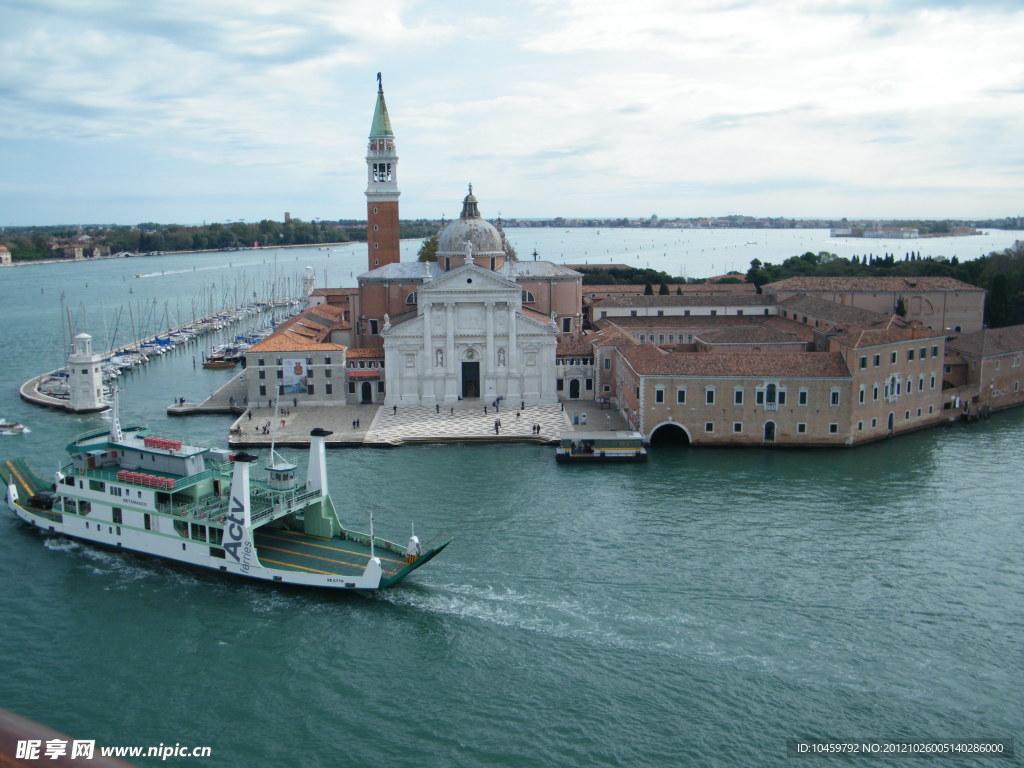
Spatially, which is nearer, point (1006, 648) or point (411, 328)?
point (1006, 648)

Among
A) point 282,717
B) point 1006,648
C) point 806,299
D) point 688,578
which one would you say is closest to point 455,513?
point 688,578

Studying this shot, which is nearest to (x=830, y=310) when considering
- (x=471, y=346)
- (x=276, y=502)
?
(x=471, y=346)

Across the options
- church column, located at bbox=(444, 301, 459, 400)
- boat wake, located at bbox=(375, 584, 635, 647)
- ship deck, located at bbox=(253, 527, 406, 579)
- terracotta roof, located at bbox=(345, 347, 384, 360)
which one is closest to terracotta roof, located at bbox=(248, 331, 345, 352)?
terracotta roof, located at bbox=(345, 347, 384, 360)

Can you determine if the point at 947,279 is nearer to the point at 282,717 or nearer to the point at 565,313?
the point at 565,313

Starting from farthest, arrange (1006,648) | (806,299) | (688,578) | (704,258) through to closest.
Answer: (704,258) → (806,299) → (688,578) → (1006,648)

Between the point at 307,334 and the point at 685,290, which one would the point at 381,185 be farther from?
the point at 685,290

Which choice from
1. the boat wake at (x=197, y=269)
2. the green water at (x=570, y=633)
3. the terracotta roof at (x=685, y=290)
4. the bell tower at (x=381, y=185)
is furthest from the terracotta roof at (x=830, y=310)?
the boat wake at (x=197, y=269)

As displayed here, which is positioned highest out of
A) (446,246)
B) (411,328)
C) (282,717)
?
(446,246)
